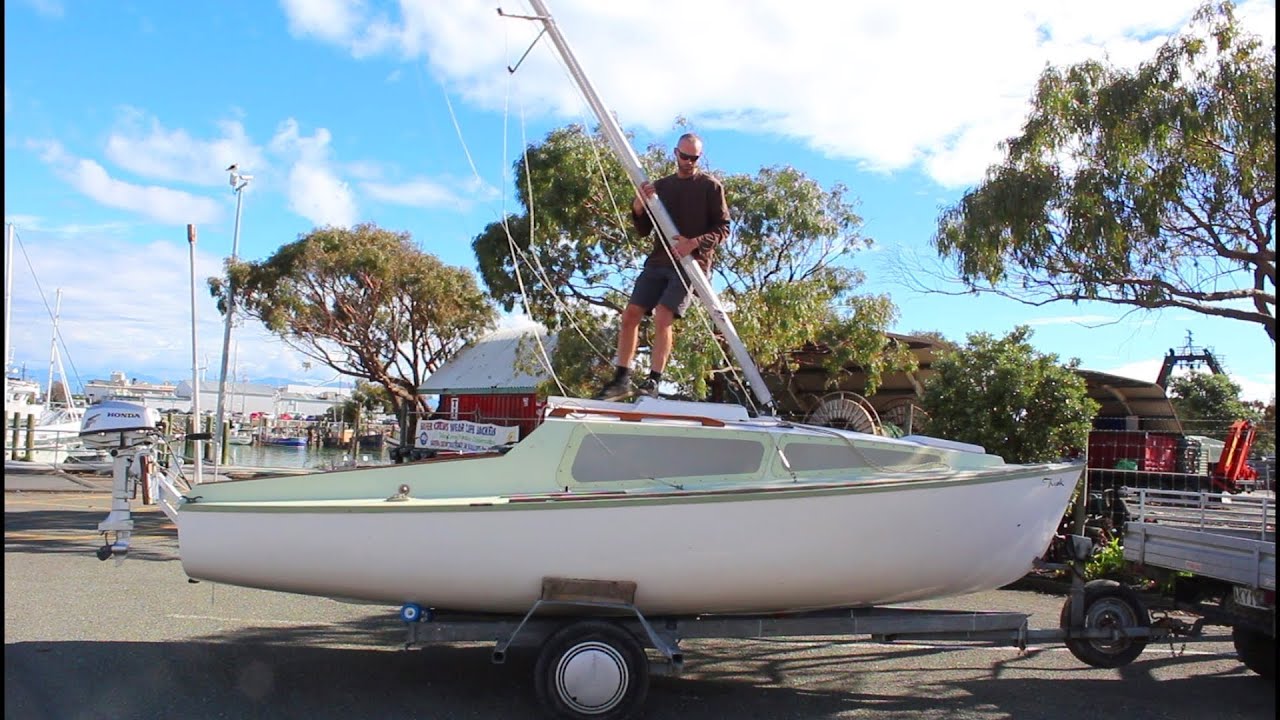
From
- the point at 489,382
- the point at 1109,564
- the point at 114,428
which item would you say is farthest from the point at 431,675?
the point at 489,382

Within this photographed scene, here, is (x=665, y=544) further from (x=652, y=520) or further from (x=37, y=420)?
(x=37, y=420)

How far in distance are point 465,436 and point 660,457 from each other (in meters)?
1.38

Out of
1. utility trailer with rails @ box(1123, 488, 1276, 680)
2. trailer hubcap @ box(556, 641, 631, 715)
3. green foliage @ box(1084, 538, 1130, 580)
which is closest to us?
trailer hubcap @ box(556, 641, 631, 715)

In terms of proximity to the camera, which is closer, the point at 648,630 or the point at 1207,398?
the point at 648,630

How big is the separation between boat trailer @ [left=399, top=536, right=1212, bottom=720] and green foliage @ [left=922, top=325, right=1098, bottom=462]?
242 inches

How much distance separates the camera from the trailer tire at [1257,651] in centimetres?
617

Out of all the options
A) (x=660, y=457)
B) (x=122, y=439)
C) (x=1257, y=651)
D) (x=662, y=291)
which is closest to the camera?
(x=660, y=457)

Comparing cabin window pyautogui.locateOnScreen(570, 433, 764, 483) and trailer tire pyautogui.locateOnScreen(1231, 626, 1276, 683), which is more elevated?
cabin window pyautogui.locateOnScreen(570, 433, 764, 483)

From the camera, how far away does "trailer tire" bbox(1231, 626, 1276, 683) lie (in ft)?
20.2

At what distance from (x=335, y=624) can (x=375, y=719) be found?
263cm

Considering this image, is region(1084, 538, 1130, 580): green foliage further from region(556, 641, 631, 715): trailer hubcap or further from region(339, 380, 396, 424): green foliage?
region(339, 380, 396, 424): green foliage

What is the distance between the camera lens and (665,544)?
16.7 ft

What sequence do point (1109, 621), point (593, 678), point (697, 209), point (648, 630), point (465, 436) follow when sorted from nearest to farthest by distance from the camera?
1. point (593, 678)
2. point (648, 630)
3. point (1109, 621)
4. point (465, 436)
5. point (697, 209)

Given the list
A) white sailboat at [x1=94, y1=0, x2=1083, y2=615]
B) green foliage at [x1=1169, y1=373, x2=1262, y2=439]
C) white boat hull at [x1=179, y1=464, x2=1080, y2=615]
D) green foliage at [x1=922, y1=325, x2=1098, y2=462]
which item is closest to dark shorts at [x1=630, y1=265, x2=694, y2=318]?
white sailboat at [x1=94, y1=0, x2=1083, y2=615]
